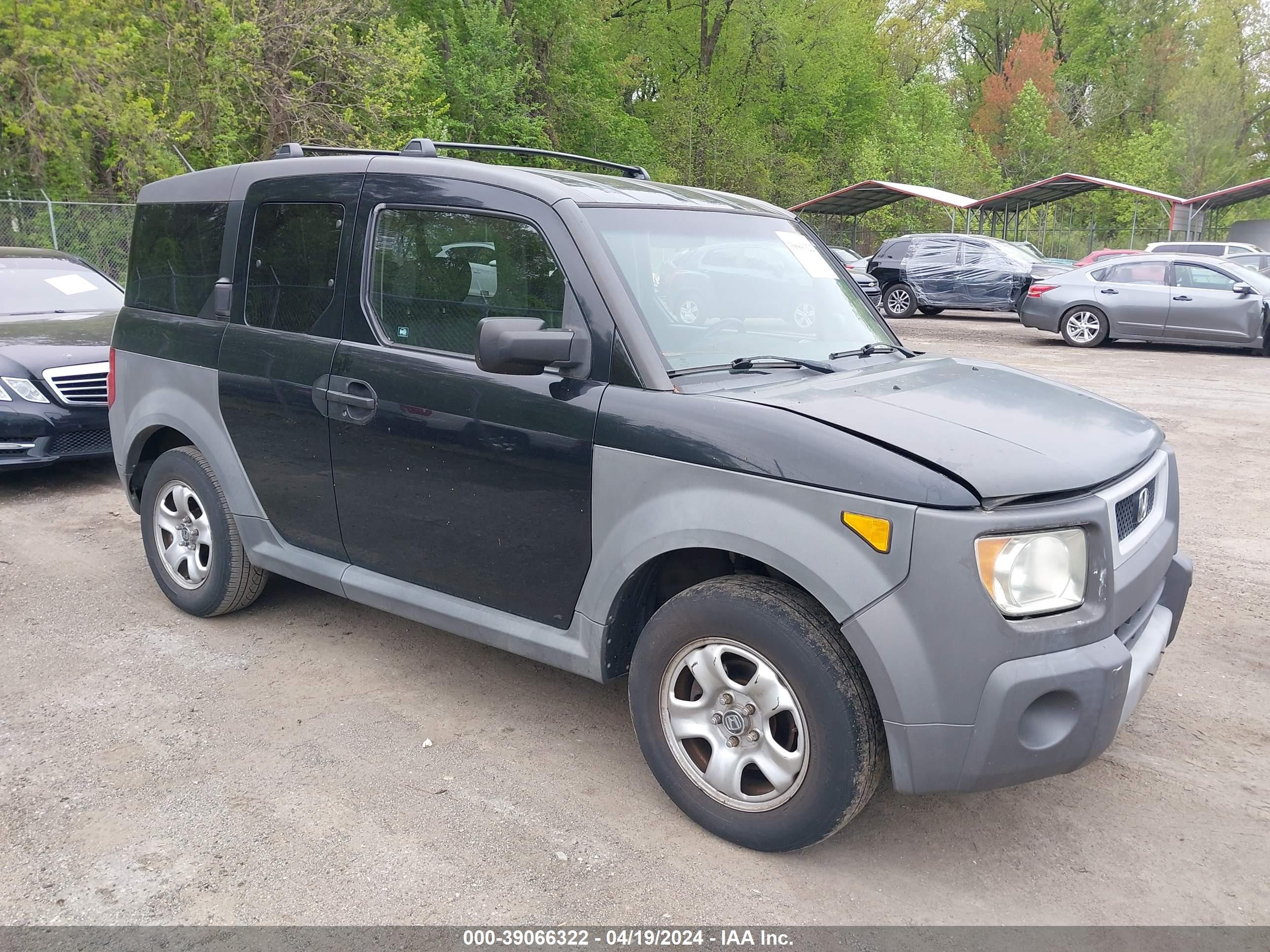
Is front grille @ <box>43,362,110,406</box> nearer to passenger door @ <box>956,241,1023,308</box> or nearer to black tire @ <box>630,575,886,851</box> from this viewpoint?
black tire @ <box>630,575,886,851</box>

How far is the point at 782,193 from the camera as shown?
138 feet

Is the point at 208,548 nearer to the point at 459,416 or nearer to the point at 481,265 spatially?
the point at 459,416

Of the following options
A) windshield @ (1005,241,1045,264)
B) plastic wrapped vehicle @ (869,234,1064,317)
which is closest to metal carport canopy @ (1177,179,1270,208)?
windshield @ (1005,241,1045,264)

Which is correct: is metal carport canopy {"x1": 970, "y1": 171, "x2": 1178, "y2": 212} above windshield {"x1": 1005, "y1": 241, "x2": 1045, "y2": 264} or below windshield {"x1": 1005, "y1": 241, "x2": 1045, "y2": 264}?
above

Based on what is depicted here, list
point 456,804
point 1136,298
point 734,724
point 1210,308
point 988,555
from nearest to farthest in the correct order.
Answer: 1. point 988,555
2. point 734,724
3. point 456,804
4. point 1210,308
5. point 1136,298

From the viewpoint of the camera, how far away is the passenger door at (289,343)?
4.04 metres

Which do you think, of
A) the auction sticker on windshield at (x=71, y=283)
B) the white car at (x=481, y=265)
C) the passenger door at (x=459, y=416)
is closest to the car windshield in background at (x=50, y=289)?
the auction sticker on windshield at (x=71, y=283)

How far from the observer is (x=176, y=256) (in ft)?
15.6

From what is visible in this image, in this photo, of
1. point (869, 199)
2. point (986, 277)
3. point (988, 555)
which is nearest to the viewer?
point (988, 555)

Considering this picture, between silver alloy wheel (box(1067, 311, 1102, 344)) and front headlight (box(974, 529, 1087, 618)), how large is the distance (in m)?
15.5

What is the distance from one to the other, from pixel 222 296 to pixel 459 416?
5.13 feet

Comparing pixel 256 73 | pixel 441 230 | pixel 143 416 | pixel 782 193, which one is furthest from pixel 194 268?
pixel 782 193

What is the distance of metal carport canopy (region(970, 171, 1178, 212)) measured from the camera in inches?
1202

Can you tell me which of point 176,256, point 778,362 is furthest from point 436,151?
point 778,362
